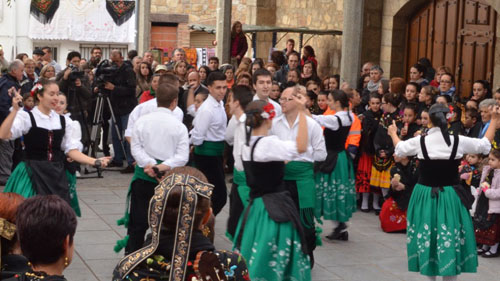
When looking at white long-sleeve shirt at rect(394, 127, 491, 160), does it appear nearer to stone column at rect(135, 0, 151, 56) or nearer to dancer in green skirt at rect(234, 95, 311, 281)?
dancer in green skirt at rect(234, 95, 311, 281)

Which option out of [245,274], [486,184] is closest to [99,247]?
[486,184]

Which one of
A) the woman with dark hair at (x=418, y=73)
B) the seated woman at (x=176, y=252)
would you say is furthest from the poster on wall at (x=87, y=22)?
the seated woman at (x=176, y=252)

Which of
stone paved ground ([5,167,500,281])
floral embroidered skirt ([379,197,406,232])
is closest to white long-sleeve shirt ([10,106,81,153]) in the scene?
stone paved ground ([5,167,500,281])

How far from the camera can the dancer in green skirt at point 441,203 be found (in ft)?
23.3

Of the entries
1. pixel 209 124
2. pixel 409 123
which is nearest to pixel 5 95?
pixel 209 124

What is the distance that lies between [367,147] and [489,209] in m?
2.44

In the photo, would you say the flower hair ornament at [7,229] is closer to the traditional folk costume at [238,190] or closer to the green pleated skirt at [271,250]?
the green pleated skirt at [271,250]

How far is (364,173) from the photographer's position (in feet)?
36.2

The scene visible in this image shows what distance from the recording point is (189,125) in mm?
11195

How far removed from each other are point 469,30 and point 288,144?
8.09 meters

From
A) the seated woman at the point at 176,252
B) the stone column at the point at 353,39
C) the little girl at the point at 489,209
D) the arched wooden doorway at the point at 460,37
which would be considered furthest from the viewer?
the arched wooden doorway at the point at 460,37

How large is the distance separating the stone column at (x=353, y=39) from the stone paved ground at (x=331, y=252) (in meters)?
2.79

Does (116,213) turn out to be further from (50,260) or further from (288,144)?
(50,260)

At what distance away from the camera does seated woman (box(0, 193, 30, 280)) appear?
3.77 meters
